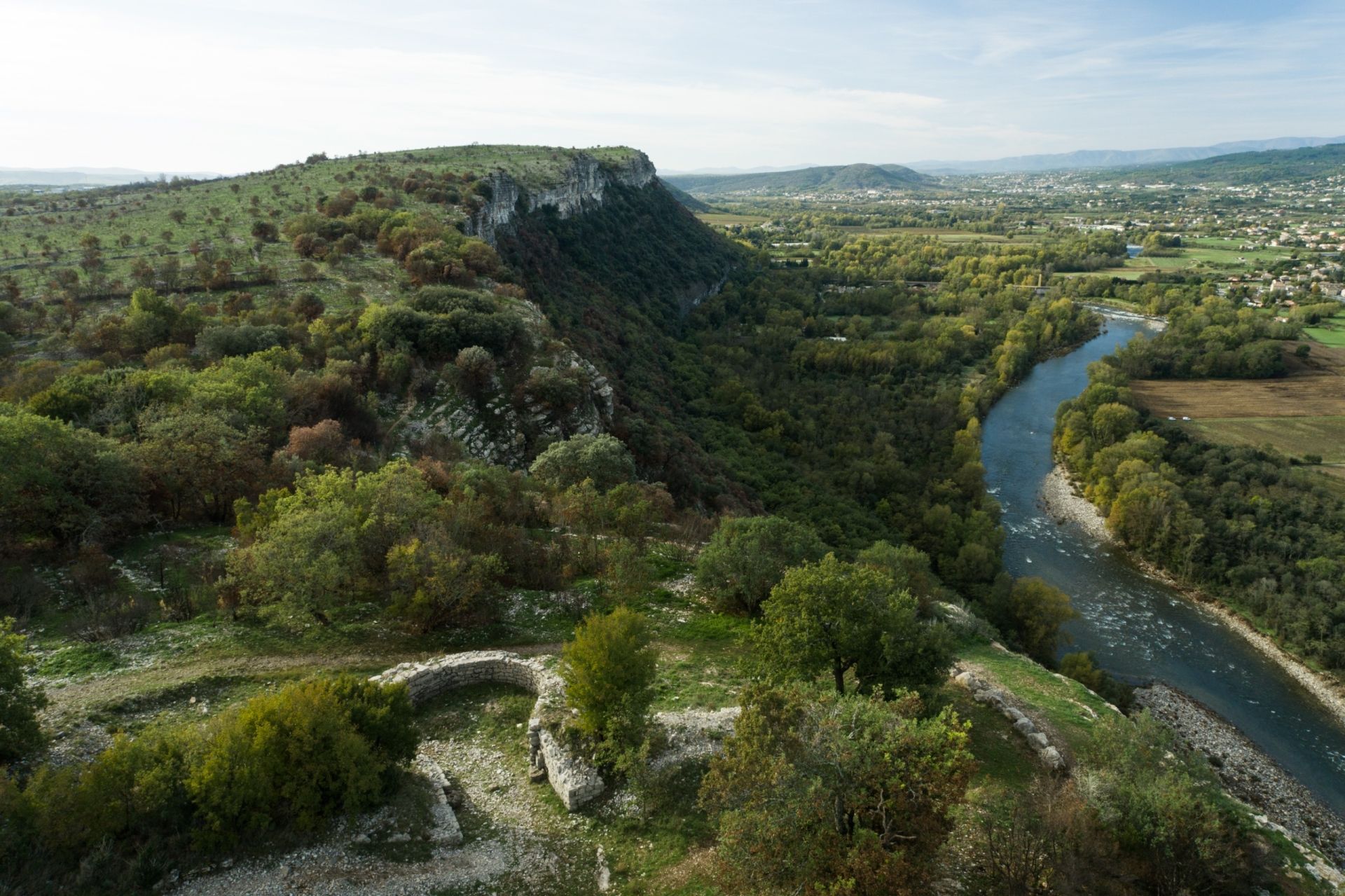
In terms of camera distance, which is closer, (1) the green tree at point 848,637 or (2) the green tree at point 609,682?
(2) the green tree at point 609,682

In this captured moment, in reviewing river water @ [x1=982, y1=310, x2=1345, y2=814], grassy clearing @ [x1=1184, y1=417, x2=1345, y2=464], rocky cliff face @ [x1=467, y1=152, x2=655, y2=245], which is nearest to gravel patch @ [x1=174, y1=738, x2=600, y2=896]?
river water @ [x1=982, y1=310, x2=1345, y2=814]

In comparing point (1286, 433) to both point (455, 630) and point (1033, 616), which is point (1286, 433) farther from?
point (455, 630)

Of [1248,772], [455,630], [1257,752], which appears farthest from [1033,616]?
[455,630]

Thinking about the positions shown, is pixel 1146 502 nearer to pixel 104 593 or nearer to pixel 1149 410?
pixel 1149 410

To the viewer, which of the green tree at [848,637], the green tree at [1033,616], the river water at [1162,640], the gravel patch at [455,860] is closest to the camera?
the gravel patch at [455,860]

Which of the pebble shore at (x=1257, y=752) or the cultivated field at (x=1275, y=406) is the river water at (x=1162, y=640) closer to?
the pebble shore at (x=1257, y=752)

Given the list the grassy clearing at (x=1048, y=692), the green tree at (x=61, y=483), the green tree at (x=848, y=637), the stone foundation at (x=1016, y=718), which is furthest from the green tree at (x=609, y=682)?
the green tree at (x=61, y=483)
